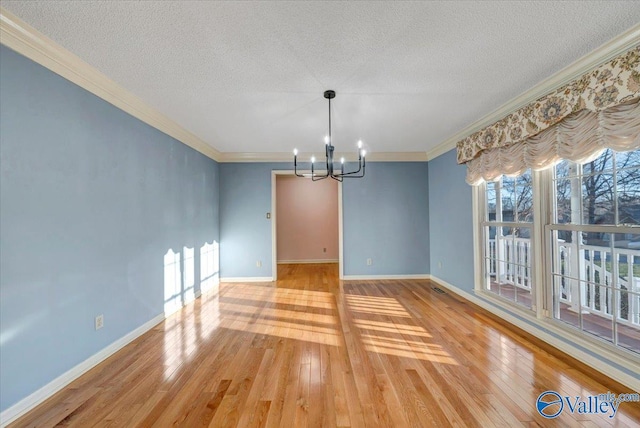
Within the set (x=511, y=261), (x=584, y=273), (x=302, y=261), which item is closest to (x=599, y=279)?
(x=584, y=273)

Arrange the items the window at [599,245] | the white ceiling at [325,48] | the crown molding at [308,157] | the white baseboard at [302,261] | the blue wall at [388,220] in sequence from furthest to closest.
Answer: the white baseboard at [302,261], the blue wall at [388,220], the crown molding at [308,157], the window at [599,245], the white ceiling at [325,48]

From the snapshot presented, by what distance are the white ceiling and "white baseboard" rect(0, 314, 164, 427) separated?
7.77ft

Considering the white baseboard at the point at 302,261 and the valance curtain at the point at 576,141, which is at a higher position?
the valance curtain at the point at 576,141

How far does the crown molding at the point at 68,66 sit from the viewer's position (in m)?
1.57

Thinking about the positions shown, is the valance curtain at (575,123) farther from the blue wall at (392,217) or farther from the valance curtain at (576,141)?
the blue wall at (392,217)

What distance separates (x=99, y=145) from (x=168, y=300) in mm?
1981

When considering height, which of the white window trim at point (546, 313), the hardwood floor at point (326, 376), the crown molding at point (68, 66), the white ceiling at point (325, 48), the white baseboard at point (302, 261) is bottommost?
the hardwood floor at point (326, 376)

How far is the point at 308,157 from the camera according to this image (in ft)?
16.4

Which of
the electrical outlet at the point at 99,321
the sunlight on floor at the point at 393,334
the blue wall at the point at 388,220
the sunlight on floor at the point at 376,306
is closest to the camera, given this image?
the electrical outlet at the point at 99,321

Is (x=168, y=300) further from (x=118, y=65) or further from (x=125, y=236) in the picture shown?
(x=118, y=65)

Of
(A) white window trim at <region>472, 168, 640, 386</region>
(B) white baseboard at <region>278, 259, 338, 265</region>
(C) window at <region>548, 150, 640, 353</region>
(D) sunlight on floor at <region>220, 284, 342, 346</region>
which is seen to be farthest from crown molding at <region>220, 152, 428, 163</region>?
(B) white baseboard at <region>278, 259, 338, 265</region>

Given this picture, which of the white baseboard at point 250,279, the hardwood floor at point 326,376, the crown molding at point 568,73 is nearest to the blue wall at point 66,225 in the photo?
the hardwood floor at point 326,376

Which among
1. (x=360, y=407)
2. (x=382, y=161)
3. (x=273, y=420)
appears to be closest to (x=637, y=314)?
(x=360, y=407)

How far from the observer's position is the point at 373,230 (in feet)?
16.8
